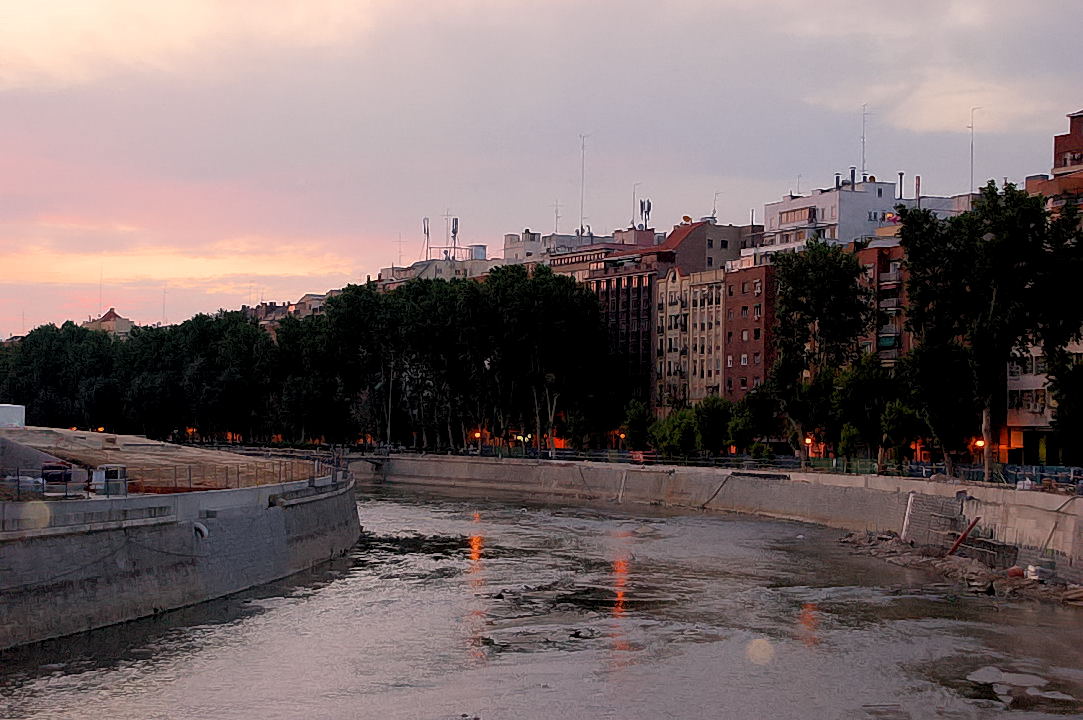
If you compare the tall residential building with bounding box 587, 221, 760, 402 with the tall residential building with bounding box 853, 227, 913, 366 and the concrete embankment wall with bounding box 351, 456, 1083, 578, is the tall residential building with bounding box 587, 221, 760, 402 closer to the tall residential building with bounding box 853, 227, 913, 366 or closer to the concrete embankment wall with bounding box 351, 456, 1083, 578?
the concrete embankment wall with bounding box 351, 456, 1083, 578

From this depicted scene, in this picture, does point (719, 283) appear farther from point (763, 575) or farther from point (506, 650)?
point (506, 650)

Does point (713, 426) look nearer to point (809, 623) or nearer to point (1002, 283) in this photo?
point (1002, 283)

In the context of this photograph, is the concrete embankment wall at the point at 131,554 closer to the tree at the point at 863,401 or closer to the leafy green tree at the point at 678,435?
the tree at the point at 863,401

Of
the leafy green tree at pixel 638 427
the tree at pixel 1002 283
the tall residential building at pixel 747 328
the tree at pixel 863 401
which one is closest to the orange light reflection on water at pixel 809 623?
the tree at pixel 1002 283

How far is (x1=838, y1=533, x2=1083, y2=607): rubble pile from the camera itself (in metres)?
47.1

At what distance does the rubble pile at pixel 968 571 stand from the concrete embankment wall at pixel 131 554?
2434cm

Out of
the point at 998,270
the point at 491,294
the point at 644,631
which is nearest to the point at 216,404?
the point at 491,294

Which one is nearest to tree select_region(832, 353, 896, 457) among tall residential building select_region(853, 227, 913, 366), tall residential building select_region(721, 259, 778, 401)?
tall residential building select_region(853, 227, 913, 366)

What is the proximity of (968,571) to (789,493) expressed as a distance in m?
31.1

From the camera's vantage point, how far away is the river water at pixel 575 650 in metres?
32.0

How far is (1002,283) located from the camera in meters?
75.4

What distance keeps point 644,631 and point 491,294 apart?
305 ft

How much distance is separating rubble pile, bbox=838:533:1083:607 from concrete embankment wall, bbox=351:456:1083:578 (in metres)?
1.03

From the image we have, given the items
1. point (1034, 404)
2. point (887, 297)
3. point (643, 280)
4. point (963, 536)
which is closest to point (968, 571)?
point (963, 536)
